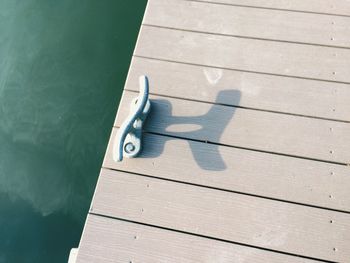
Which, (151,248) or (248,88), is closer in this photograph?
(151,248)

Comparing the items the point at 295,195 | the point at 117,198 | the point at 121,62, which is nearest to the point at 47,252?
the point at 117,198

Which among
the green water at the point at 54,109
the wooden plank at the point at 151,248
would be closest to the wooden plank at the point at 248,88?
the wooden plank at the point at 151,248

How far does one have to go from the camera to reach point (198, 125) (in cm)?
144

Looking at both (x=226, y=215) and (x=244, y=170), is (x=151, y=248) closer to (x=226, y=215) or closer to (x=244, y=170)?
(x=226, y=215)

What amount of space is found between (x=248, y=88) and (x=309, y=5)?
1.58 feet

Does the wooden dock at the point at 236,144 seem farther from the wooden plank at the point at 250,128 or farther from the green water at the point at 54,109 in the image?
the green water at the point at 54,109

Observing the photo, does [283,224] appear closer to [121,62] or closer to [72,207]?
[72,207]

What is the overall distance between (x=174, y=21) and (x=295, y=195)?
0.86 metres

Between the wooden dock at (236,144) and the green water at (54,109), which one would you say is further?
the green water at (54,109)

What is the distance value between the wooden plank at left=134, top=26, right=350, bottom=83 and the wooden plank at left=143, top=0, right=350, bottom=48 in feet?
0.11

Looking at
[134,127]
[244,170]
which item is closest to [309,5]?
[244,170]

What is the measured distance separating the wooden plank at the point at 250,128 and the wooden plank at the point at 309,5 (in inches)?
17.6

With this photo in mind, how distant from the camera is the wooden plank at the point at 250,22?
5.21ft

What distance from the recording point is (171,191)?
133 centimetres
